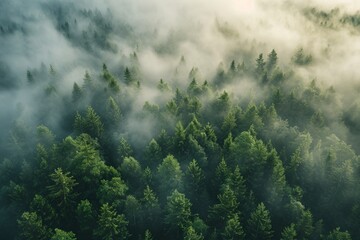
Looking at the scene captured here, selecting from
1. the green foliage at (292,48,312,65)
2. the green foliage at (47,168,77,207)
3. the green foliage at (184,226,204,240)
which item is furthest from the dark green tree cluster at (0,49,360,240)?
the green foliage at (292,48,312,65)

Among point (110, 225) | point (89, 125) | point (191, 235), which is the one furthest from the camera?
point (89, 125)

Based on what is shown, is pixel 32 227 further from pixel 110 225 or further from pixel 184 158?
pixel 184 158

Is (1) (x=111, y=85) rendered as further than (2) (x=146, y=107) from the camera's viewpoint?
Yes

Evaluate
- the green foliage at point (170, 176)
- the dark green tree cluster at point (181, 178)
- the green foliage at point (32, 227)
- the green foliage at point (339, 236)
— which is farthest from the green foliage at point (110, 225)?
the green foliage at point (339, 236)

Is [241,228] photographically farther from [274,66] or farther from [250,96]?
[274,66]

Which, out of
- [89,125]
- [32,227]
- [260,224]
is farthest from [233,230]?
[89,125]

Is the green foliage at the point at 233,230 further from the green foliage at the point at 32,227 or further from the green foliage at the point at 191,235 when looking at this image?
the green foliage at the point at 32,227

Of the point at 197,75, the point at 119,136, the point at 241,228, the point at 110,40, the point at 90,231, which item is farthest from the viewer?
the point at 110,40

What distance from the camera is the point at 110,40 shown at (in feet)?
609

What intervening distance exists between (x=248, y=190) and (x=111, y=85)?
159 ft

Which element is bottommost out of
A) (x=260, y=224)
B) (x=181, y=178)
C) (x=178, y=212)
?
(x=260, y=224)

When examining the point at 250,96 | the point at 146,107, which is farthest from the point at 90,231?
the point at 250,96

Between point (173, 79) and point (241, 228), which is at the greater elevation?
point (173, 79)

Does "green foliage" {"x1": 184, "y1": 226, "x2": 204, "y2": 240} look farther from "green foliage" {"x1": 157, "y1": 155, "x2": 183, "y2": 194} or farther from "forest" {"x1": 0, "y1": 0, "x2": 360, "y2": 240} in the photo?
"green foliage" {"x1": 157, "y1": 155, "x2": 183, "y2": 194}
